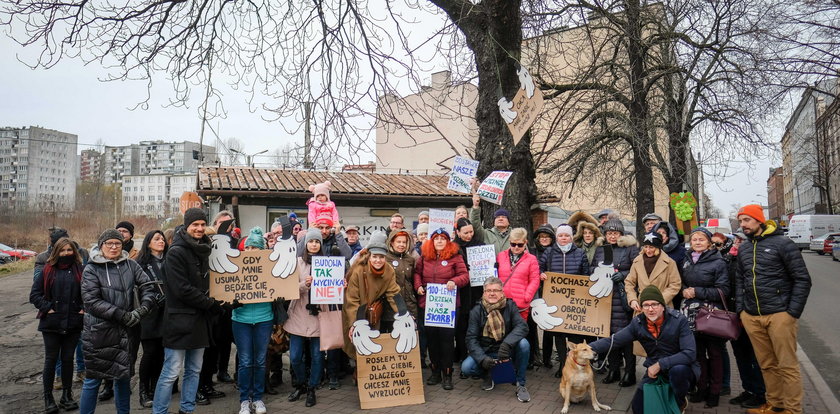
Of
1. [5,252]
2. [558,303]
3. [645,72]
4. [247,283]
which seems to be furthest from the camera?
[5,252]

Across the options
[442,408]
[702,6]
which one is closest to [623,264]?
[442,408]

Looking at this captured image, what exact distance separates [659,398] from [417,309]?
2.88m

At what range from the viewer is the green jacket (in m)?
6.96

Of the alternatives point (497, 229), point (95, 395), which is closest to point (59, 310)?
point (95, 395)

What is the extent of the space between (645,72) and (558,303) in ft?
26.3

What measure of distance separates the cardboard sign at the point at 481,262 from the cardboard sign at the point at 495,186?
0.79 metres

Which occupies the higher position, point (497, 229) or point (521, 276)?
point (497, 229)

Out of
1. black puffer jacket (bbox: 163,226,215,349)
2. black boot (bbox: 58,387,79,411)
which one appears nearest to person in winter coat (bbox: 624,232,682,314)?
black puffer jacket (bbox: 163,226,215,349)

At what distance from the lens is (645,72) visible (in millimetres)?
12172

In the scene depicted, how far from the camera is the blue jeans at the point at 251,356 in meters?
5.37

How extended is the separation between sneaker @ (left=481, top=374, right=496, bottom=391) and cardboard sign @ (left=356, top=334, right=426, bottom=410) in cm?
80

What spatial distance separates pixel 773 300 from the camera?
5.13 meters

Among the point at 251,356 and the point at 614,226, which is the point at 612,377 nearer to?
the point at 614,226

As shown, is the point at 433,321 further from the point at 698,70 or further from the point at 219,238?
the point at 698,70
